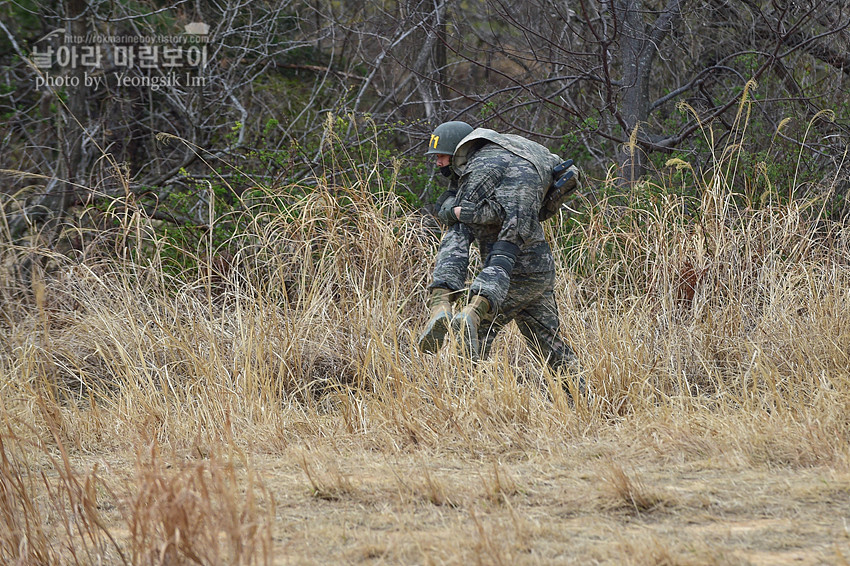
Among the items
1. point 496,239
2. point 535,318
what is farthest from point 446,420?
point 496,239

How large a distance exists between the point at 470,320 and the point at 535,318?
2.77 ft

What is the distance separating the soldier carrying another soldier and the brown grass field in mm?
220

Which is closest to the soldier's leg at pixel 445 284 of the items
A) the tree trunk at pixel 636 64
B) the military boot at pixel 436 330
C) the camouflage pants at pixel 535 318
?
the military boot at pixel 436 330

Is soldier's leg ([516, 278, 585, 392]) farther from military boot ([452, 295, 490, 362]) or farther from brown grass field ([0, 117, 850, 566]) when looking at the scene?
military boot ([452, 295, 490, 362])

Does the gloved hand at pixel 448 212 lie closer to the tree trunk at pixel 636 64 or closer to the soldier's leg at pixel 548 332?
the soldier's leg at pixel 548 332

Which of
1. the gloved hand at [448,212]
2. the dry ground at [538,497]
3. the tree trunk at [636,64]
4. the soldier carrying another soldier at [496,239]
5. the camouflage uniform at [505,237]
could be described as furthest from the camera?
the tree trunk at [636,64]

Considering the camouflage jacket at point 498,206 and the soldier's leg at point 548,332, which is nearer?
the camouflage jacket at point 498,206

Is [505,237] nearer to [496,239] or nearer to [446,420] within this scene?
[496,239]

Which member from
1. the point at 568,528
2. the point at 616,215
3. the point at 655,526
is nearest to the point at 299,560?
the point at 568,528

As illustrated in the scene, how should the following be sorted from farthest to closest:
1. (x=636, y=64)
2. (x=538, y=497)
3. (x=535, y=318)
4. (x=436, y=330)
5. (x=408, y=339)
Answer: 1. (x=636, y=64)
2. (x=408, y=339)
3. (x=535, y=318)
4. (x=436, y=330)
5. (x=538, y=497)

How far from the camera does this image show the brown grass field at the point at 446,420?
279 cm

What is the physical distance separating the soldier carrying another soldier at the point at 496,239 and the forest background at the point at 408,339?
0.30 meters

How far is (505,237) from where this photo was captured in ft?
14.5

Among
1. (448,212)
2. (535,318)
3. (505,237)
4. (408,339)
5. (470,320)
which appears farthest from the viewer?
(408,339)
